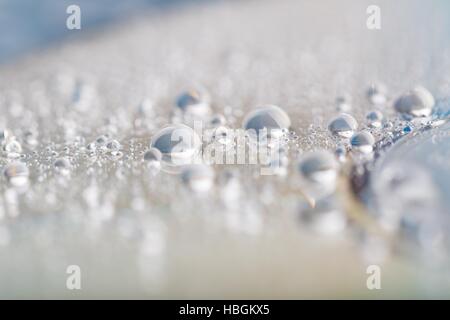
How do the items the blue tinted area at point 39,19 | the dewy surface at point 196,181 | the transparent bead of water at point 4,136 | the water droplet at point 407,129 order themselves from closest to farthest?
1. the dewy surface at point 196,181
2. the water droplet at point 407,129
3. the transparent bead of water at point 4,136
4. the blue tinted area at point 39,19

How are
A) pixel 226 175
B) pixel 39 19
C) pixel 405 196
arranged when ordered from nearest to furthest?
1. pixel 405 196
2. pixel 226 175
3. pixel 39 19

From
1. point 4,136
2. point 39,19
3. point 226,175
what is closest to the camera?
point 226,175

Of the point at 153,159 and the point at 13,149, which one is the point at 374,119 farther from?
the point at 13,149

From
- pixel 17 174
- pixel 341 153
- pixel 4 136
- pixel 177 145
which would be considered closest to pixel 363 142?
pixel 341 153

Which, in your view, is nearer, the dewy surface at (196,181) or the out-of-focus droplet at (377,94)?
the dewy surface at (196,181)

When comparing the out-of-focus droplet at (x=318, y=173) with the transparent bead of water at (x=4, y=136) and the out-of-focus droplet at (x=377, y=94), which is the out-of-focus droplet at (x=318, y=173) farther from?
the transparent bead of water at (x=4, y=136)

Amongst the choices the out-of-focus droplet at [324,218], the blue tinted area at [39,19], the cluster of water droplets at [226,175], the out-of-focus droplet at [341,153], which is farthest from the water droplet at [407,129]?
the blue tinted area at [39,19]

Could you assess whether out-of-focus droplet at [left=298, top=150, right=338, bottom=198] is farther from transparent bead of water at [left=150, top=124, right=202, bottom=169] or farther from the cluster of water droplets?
transparent bead of water at [left=150, top=124, right=202, bottom=169]

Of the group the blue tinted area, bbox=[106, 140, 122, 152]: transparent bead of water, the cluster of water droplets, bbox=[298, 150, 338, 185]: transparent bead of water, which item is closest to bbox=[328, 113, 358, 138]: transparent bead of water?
the cluster of water droplets
